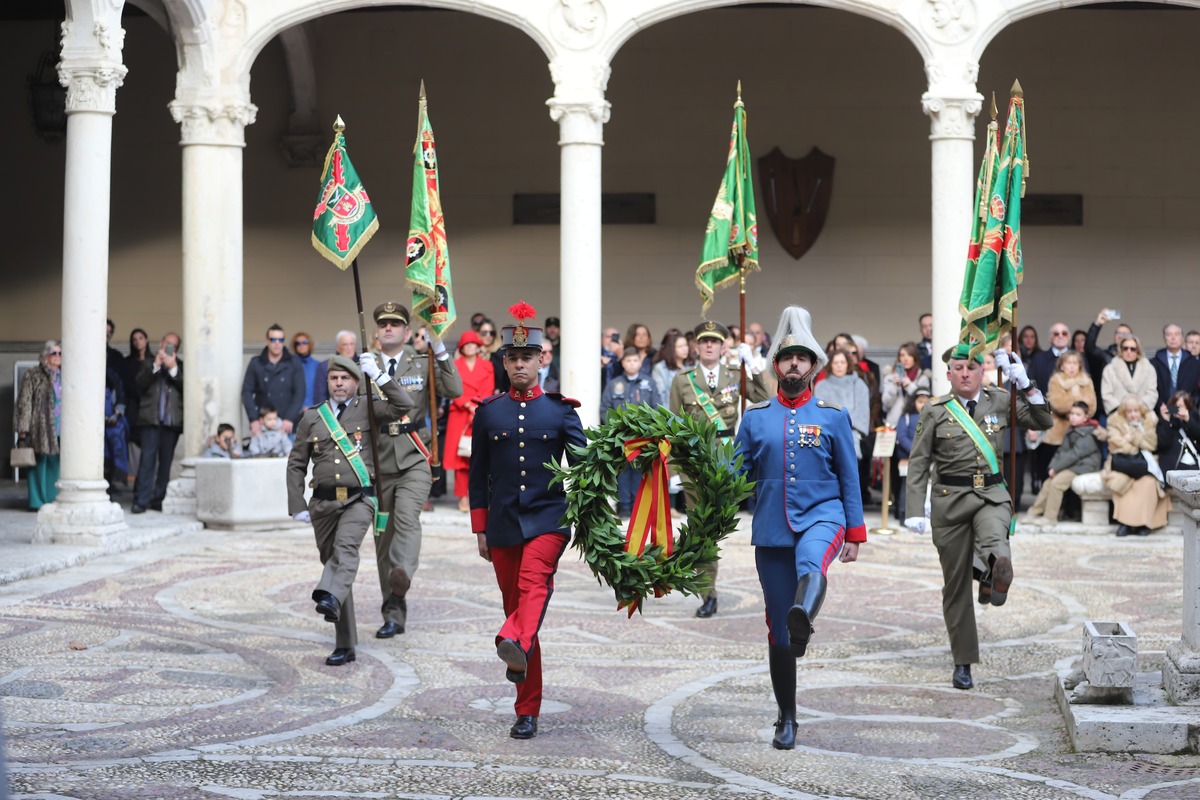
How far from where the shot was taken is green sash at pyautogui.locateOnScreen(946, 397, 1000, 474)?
27.1ft

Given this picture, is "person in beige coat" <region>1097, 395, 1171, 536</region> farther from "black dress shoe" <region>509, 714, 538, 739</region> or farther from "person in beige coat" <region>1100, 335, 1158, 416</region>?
"black dress shoe" <region>509, 714, 538, 739</region>

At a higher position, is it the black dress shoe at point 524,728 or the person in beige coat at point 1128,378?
the person in beige coat at point 1128,378

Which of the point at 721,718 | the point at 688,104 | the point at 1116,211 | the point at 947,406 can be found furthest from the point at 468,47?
the point at 721,718

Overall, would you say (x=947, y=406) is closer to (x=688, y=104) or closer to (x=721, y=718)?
(x=721, y=718)

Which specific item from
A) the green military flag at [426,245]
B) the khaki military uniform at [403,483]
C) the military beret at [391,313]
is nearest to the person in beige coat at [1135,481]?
the green military flag at [426,245]

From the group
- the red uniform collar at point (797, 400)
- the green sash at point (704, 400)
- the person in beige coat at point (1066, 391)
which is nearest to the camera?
the red uniform collar at point (797, 400)

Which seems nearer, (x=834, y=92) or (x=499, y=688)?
(x=499, y=688)

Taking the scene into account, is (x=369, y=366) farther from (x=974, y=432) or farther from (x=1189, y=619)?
(x=1189, y=619)

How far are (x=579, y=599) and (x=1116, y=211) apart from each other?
36.2 feet

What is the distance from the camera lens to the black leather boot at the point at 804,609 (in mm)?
6430

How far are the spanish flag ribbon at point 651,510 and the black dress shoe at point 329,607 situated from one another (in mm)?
1859

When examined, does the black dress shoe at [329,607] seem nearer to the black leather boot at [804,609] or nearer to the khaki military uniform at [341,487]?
the khaki military uniform at [341,487]

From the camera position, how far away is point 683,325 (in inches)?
765

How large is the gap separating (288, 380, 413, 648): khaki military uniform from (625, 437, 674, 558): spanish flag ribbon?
1.98 meters
